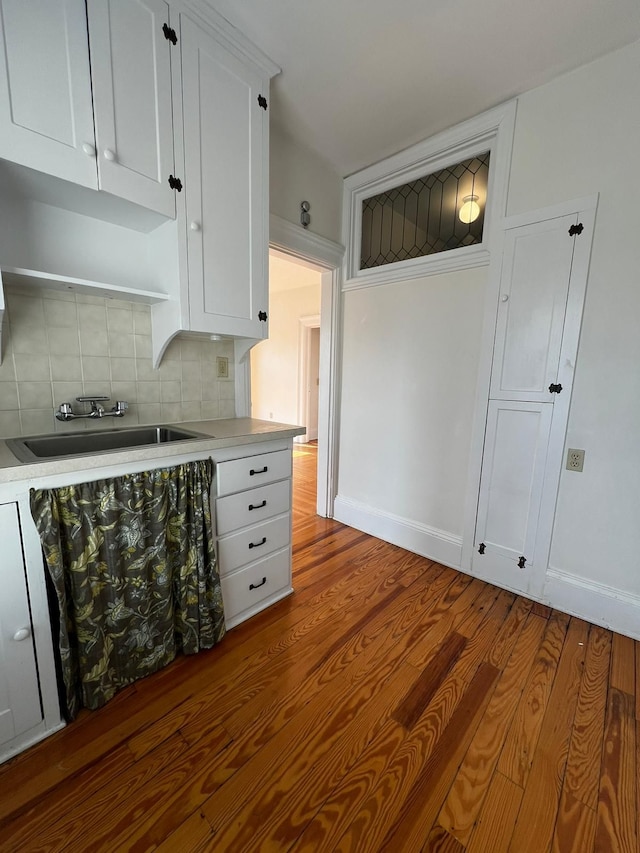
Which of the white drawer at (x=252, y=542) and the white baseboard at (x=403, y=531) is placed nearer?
the white drawer at (x=252, y=542)

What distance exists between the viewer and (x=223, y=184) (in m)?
1.59

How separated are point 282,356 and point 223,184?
14.8ft

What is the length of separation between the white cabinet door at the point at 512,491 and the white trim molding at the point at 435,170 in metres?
0.95

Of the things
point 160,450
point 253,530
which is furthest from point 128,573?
point 253,530

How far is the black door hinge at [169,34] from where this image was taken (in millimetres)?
1335

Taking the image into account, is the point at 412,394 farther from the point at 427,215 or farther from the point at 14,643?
the point at 14,643

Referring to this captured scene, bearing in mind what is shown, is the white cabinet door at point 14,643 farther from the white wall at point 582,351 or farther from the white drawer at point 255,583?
the white wall at point 582,351

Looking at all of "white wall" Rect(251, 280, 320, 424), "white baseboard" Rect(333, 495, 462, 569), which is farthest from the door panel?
"white wall" Rect(251, 280, 320, 424)

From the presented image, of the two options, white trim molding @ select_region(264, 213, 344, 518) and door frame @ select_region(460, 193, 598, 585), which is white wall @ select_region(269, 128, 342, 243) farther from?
door frame @ select_region(460, 193, 598, 585)

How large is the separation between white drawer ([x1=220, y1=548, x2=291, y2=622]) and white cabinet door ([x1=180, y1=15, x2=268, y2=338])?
1189mm

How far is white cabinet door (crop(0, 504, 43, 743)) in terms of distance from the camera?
1024 mm

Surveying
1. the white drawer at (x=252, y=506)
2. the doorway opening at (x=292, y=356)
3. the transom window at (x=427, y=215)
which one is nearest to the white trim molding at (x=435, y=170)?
the transom window at (x=427, y=215)

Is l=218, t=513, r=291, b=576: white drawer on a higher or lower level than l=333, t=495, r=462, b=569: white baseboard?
higher

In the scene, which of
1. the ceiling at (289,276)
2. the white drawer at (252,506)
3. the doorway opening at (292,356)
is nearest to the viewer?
the white drawer at (252,506)
